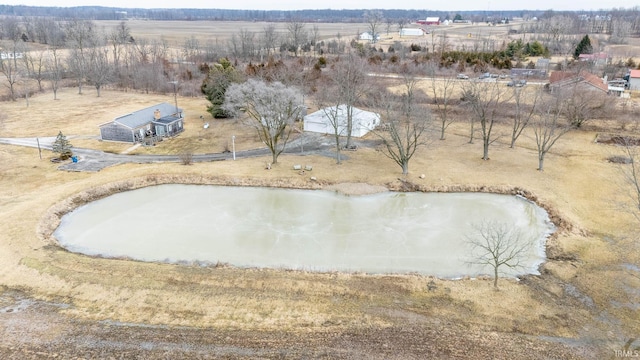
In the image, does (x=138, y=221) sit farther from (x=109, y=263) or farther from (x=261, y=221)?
(x=261, y=221)

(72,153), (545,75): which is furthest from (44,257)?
(545,75)

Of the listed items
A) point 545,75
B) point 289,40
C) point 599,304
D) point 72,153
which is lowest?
point 599,304

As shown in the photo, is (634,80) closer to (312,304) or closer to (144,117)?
(312,304)

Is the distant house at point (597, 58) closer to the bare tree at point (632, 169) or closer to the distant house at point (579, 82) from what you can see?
the distant house at point (579, 82)

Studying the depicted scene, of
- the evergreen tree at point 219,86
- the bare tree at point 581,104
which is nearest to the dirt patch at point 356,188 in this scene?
the evergreen tree at point 219,86

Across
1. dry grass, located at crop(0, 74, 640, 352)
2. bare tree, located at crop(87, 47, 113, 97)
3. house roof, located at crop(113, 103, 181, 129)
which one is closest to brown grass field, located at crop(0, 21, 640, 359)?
dry grass, located at crop(0, 74, 640, 352)
